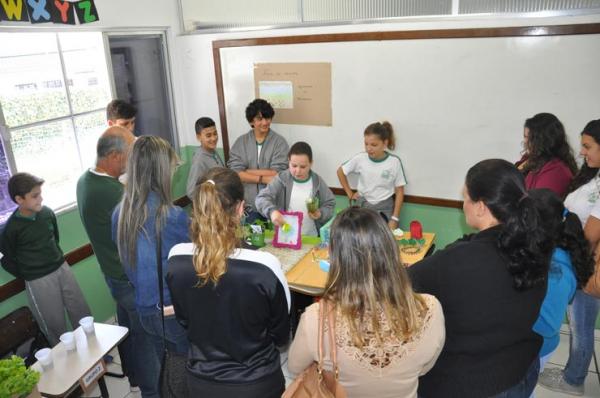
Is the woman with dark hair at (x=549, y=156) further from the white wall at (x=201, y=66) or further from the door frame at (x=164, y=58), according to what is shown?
the door frame at (x=164, y=58)

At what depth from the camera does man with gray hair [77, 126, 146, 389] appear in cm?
259

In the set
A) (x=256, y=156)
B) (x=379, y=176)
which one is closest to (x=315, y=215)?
(x=379, y=176)

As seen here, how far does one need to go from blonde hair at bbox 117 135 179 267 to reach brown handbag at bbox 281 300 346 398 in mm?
922

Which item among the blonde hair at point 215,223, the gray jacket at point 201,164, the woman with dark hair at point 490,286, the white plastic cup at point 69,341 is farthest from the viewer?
the gray jacket at point 201,164

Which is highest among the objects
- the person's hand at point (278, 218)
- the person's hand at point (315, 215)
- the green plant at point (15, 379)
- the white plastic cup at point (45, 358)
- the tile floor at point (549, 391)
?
the person's hand at point (278, 218)

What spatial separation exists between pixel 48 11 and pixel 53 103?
0.69m

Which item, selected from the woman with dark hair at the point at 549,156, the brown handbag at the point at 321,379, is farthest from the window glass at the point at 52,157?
the woman with dark hair at the point at 549,156

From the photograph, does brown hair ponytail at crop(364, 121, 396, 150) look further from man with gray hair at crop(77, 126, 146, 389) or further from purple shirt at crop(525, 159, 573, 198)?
man with gray hair at crop(77, 126, 146, 389)

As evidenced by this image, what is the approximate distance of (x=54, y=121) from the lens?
3615 mm

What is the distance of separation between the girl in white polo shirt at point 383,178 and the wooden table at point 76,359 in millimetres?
2220

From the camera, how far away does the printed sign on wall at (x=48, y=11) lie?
10.00 ft

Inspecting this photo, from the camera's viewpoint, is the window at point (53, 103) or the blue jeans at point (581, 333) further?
the window at point (53, 103)

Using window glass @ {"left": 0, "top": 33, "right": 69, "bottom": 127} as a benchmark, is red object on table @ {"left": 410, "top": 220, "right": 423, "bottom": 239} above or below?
below

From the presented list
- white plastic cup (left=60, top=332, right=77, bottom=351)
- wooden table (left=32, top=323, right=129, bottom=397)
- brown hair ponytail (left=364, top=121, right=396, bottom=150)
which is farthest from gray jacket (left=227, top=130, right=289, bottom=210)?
white plastic cup (left=60, top=332, right=77, bottom=351)
